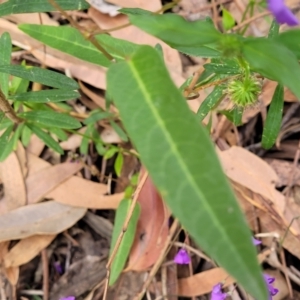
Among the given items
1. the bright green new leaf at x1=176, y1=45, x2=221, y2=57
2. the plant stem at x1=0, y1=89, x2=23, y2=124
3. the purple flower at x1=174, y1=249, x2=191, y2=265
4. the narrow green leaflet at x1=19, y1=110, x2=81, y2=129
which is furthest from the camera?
the purple flower at x1=174, y1=249, x2=191, y2=265

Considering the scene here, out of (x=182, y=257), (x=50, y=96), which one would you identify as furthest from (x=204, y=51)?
(x=182, y=257)

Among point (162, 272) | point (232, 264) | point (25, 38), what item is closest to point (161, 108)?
point (232, 264)

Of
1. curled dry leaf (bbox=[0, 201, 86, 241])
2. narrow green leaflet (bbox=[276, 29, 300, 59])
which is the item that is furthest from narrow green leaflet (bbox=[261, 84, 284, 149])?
curled dry leaf (bbox=[0, 201, 86, 241])

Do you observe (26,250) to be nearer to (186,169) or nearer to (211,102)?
(211,102)

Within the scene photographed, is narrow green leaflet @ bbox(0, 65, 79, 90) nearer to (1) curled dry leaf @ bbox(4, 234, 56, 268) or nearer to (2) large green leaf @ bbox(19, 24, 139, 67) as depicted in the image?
(2) large green leaf @ bbox(19, 24, 139, 67)

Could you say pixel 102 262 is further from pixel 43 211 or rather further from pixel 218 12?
pixel 218 12
